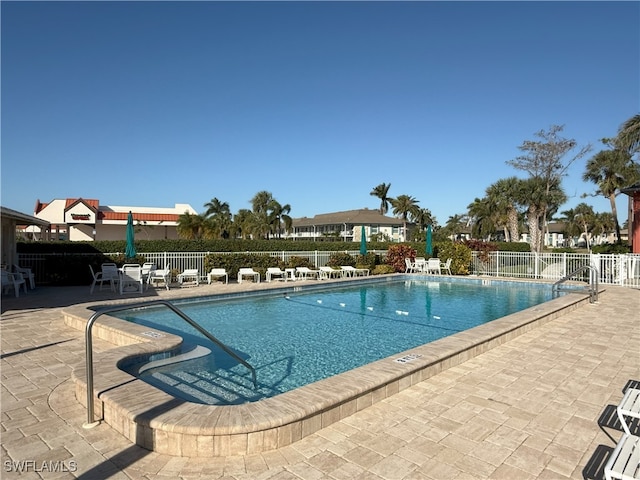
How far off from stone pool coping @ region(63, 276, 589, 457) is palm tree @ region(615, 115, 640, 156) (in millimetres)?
27271

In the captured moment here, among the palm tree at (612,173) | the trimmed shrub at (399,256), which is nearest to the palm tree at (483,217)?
the palm tree at (612,173)

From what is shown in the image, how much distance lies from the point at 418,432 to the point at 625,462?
1.47 metres

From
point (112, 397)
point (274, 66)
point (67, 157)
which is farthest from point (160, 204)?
point (112, 397)

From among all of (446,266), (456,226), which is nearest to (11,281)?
(446,266)

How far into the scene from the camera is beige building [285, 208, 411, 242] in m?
62.5

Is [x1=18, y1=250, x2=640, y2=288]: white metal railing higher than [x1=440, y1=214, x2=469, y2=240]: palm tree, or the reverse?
[x1=440, y1=214, x2=469, y2=240]: palm tree

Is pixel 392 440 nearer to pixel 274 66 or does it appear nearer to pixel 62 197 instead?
→ pixel 274 66

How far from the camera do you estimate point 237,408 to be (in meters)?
3.40

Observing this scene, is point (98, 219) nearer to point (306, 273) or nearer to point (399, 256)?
point (306, 273)

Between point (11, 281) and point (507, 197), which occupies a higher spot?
point (507, 197)

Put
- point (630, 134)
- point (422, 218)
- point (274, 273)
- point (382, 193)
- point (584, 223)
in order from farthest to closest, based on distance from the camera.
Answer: point (382, 193)
point (422, 218)
point (584, 223)
point (630, 134)
point (274, 273)

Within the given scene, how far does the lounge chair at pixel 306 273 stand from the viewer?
53.9ft

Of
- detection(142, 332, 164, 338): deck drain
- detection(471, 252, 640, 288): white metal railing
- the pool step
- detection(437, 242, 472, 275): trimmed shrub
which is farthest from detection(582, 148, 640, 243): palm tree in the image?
detection(142, 332, 164, 338): deck drain

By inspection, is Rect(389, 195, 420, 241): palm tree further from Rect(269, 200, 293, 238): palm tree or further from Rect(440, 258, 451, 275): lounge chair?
Rect(440, 258, 451, 275): lounge chair
